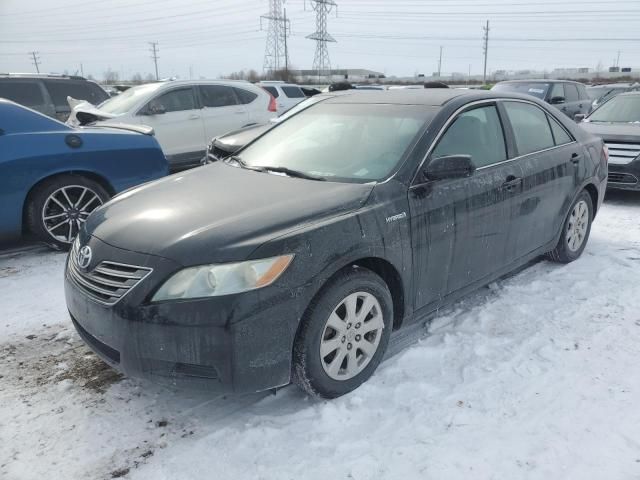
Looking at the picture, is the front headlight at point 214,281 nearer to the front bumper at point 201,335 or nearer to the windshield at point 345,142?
the front bumper at point 201,335

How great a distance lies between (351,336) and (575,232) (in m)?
3.12

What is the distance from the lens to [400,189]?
3.15 meters

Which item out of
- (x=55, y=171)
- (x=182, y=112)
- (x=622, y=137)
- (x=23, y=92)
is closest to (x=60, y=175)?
(x=55, y=171)

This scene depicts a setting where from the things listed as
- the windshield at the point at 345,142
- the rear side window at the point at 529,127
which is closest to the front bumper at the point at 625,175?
the rear side window at the point at 529,127

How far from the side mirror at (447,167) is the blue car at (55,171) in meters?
3.58

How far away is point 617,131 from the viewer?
7855 mm

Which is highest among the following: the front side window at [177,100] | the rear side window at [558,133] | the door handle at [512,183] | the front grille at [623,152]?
the front side window at [177,100]

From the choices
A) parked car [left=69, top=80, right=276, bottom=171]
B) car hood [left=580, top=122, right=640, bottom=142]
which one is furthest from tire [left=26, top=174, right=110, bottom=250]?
car hood [left=580, top=122, right=640, bottom=142]

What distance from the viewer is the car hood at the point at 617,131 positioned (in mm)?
7559

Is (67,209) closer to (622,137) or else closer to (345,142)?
(345,142)

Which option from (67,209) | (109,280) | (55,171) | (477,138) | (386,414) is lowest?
(386,414)

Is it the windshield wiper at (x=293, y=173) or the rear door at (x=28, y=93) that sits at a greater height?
the rear door at (x=28, y=93)

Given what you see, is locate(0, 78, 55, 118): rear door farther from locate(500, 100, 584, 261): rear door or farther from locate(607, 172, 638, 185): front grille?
locate(607, 172, 638, 185): front grille

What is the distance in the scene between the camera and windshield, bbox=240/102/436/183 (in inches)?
132
